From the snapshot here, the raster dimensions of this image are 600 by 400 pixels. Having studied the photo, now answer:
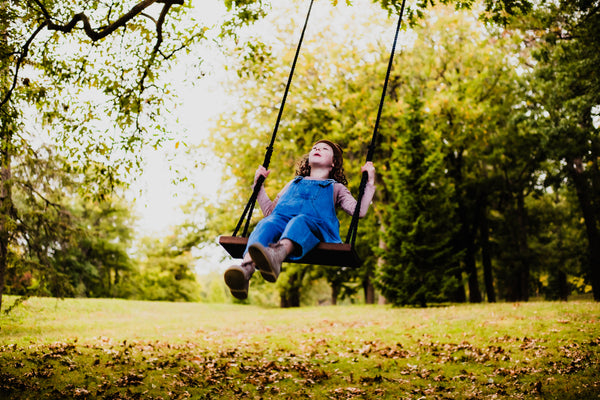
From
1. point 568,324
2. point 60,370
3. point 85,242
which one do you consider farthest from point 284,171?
point 85,242

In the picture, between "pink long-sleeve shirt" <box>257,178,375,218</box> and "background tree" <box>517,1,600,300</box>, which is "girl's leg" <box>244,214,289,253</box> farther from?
"background tree" <box>517,1,600,300</box>

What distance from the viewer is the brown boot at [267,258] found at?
3701 mm

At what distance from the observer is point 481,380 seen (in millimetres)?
6434

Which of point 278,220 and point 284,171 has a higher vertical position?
point 284,171

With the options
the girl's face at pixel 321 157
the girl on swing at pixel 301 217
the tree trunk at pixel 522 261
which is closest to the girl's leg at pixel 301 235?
the girl on swing at pixel 301 217

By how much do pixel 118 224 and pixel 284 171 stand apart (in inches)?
806

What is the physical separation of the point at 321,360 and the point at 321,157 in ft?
14.1

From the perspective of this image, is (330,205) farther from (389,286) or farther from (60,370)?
(389,286)

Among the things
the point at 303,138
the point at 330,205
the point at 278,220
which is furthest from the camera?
the point at 303,138

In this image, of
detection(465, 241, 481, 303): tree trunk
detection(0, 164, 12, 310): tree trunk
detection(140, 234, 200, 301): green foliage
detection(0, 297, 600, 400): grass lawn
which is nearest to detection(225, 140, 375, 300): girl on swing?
detection(0, 297, 600, 400): grass lawn

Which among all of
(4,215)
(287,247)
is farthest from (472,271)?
(287,247)

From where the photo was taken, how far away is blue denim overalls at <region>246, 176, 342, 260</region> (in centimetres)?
411

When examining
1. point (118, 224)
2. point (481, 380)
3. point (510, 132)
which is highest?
point (510, 132)

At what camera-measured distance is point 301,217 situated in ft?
14.0
